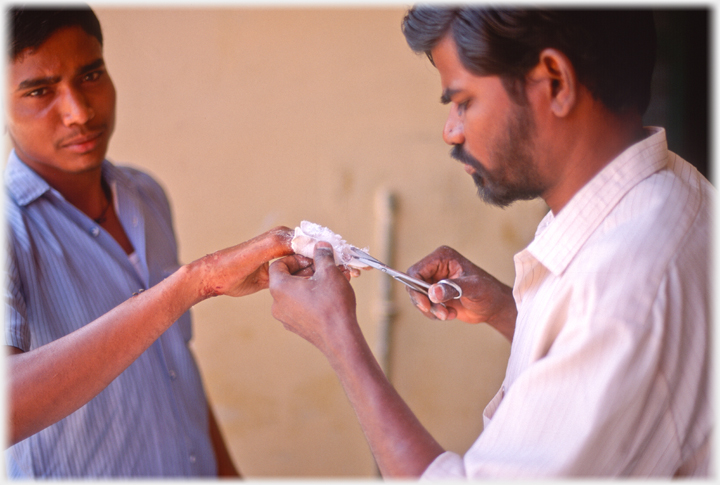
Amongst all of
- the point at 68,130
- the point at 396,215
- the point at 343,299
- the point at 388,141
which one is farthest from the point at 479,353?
the point at 68,130

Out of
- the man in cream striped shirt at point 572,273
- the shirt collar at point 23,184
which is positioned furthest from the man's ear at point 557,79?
the shirt collar at point 23,184

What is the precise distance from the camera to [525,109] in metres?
0.99

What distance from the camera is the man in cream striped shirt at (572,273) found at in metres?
0.79

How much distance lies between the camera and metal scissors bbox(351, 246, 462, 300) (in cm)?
126

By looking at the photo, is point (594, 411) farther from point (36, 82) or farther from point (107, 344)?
point (36, 82)

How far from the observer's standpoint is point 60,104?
50.8 inches

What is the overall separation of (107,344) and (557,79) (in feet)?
3.26

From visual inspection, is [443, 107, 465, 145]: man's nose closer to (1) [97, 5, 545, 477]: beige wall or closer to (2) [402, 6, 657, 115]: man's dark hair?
(2) [402, 6, 657, 115]: man's dark hair

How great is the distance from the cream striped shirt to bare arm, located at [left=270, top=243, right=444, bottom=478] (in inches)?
2.1

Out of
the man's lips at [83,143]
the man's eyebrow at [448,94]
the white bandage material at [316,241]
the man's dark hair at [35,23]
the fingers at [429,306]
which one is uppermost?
the man's dark hair at [35,23]

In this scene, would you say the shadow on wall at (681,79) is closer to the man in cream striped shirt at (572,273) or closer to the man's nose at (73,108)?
the man in cream striped shirt at (572,273)

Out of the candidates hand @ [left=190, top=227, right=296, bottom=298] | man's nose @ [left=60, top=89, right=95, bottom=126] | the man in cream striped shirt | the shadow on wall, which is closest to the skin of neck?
the man in cream striped shirt

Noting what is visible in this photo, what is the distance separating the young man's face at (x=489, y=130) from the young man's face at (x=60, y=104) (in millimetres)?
839

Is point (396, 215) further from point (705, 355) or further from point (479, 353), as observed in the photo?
point (705, 355)
